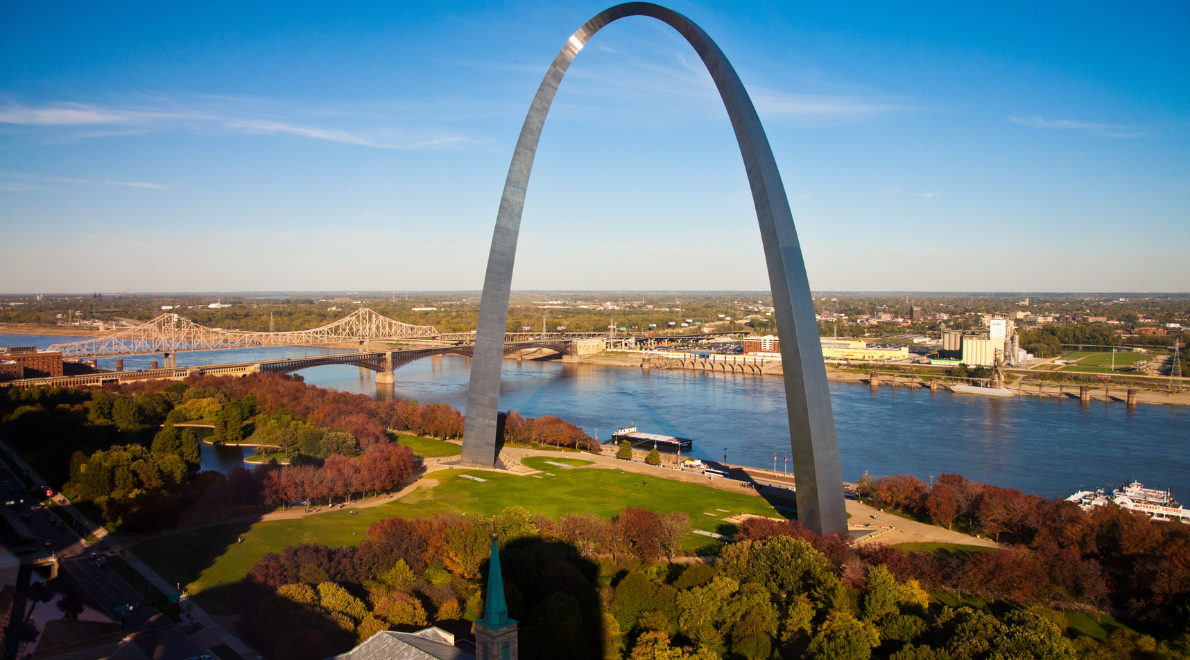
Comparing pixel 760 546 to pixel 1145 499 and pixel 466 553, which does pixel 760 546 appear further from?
pixel 1145 499

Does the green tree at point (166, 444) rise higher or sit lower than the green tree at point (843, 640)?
higher

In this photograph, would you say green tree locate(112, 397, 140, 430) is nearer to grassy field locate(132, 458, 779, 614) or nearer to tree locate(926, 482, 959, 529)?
grassy field locate(132, 458, 779, 614)

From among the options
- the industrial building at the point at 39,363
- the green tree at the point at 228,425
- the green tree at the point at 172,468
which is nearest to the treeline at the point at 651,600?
the green tree at the point at 172,468

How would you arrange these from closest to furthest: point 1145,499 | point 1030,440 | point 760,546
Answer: point 760,546 → point 1145,499 → point 1030,440

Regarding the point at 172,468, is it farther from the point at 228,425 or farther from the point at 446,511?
the point at 228,425

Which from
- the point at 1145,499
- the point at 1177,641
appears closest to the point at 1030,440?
the point at 1145,499

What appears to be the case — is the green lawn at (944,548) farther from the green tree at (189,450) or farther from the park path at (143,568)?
the green tree at (189,450)
